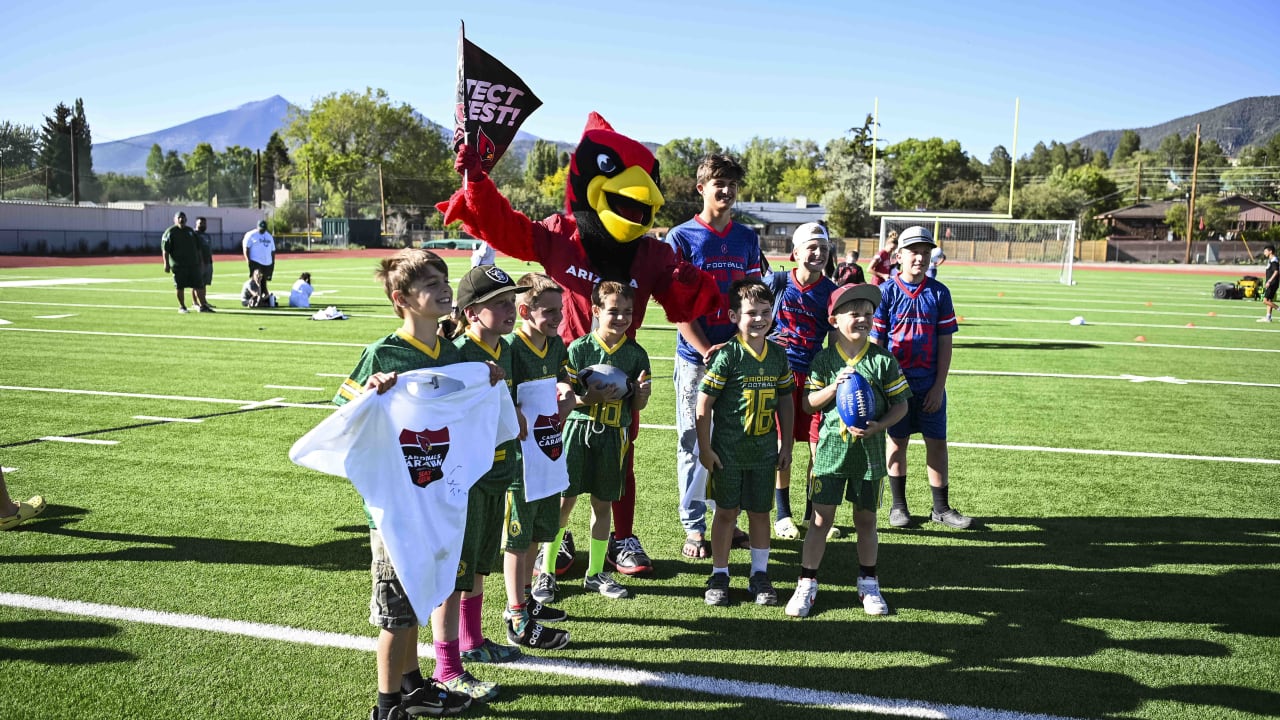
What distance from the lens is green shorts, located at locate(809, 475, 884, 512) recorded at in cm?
441

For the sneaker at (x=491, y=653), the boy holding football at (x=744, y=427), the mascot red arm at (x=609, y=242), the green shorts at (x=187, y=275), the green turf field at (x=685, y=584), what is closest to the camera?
the green turf field at (x=685, y=584)

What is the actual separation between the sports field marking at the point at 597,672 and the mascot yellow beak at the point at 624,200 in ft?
7.43

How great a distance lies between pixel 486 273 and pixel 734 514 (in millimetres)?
1899

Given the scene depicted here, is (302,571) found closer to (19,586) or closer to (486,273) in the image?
(19,586)

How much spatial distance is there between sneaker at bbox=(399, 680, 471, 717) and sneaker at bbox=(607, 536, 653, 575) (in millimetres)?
1567

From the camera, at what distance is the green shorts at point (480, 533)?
3428 mm

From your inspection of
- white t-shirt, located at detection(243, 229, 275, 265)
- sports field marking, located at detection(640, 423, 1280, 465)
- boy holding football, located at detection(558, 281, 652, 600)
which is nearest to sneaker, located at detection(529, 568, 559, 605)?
boy holding football, located at detection(558, 281, 652, 600)

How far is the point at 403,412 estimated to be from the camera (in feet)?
9.96

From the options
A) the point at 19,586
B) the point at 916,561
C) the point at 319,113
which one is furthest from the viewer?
the point at 319,113

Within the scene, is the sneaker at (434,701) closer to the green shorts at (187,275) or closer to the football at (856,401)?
the football at (856,401)

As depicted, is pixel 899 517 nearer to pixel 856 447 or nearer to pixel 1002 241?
pixel 856 447

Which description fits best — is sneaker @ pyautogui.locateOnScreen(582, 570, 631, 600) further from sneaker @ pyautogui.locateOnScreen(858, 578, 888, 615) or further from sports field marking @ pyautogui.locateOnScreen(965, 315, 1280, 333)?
sports field marking @ pyautogui.locateOnScreen(965, 315, 1280, 333)

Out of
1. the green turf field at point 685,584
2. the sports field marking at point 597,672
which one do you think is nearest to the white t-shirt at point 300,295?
the green turf field at point 685,584

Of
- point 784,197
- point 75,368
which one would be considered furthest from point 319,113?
point 75,368
